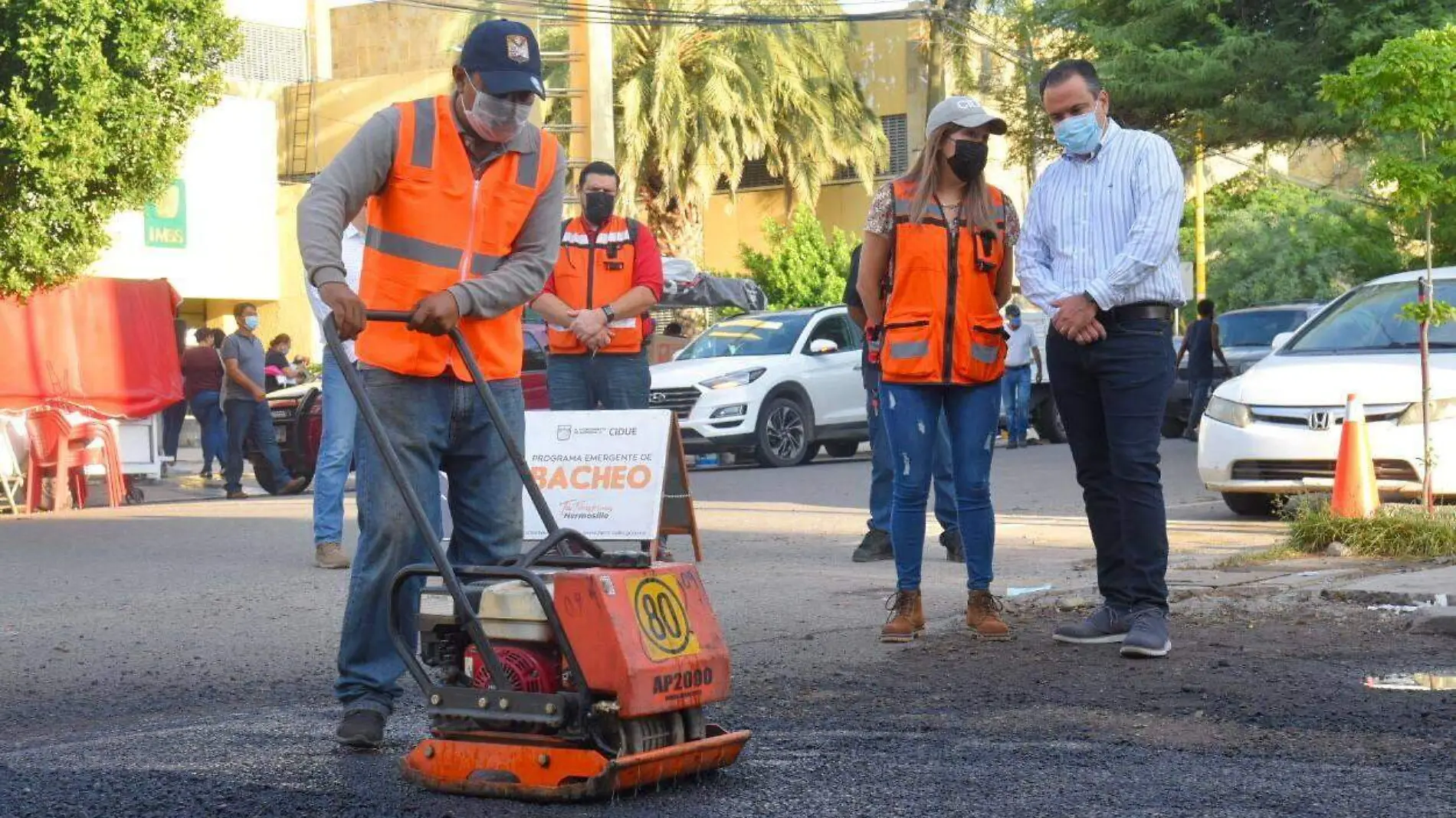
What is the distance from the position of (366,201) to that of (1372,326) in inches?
387

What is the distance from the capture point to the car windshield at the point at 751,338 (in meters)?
21.9

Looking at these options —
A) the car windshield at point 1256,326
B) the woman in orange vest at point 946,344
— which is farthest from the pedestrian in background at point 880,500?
the car windshield at point 1256,326

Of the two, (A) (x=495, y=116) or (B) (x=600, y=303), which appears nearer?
(A) (x=495, y=116)

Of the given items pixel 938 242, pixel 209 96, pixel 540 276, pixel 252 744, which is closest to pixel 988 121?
pixel 938 242

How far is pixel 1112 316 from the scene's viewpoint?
711 cm

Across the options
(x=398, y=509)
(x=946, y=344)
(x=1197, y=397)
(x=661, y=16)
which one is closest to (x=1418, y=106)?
(x=946, y=344)

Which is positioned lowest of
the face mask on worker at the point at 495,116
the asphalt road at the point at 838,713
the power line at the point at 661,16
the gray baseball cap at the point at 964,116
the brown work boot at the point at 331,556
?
the asphalt road at the point at 838,713

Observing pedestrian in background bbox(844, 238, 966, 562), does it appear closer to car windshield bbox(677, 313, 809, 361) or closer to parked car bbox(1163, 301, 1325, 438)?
car windshield bbox(677, 313, 809, 361)

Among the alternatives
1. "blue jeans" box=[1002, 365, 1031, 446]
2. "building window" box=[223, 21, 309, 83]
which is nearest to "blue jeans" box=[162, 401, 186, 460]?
"blue jeans" box=[1002, 365, 1031, 446]

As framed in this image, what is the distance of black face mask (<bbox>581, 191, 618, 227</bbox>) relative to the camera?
1009cm

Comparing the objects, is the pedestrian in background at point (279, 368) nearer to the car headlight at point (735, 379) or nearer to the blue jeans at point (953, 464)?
the car headlight at point (735, 379)

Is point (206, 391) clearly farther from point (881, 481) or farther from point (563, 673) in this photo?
point (563, 673)

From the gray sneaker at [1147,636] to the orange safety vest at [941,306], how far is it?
3.60 feet

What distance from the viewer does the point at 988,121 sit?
7488mm
